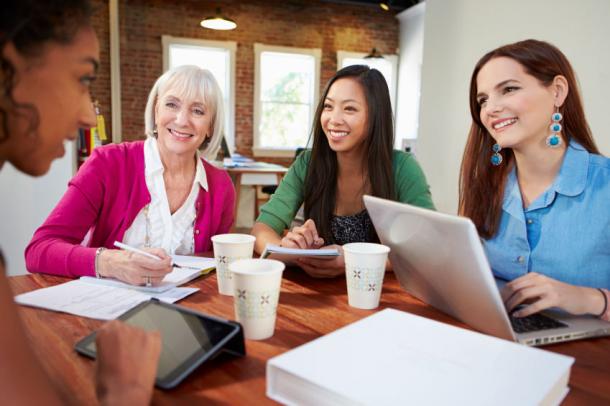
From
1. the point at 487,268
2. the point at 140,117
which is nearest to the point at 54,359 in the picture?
the point at 487,268

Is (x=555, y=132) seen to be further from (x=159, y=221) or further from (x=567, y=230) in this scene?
(x=159, y=221)

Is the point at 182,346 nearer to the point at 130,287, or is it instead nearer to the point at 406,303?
the point at 130,287

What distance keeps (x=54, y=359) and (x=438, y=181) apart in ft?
10.4

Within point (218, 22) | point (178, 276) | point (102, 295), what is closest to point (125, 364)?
point (102, 295)

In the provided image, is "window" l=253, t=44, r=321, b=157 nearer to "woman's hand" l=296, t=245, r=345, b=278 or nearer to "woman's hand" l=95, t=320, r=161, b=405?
"woman's hand" l=296, t=245, r=345, b=278

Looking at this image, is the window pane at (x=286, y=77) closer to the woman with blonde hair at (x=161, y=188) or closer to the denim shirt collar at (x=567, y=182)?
the woman with blonde hair at (x=161, y=188)

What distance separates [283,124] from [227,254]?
709 centimetres

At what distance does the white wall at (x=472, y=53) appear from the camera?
2463mm

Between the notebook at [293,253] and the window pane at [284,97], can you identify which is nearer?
the notebook at [293,253]

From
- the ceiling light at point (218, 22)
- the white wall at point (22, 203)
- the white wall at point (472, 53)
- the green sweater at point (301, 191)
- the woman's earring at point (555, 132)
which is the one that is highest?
the ceiling light at point (218, 22)

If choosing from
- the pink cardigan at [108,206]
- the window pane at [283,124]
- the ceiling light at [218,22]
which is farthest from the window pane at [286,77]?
the pink cardigan at [108,206]

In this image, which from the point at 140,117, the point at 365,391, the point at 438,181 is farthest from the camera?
the point at 140,117

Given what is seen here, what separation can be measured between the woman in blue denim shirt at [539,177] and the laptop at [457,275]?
0.29 metres

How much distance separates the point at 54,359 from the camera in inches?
29.2
